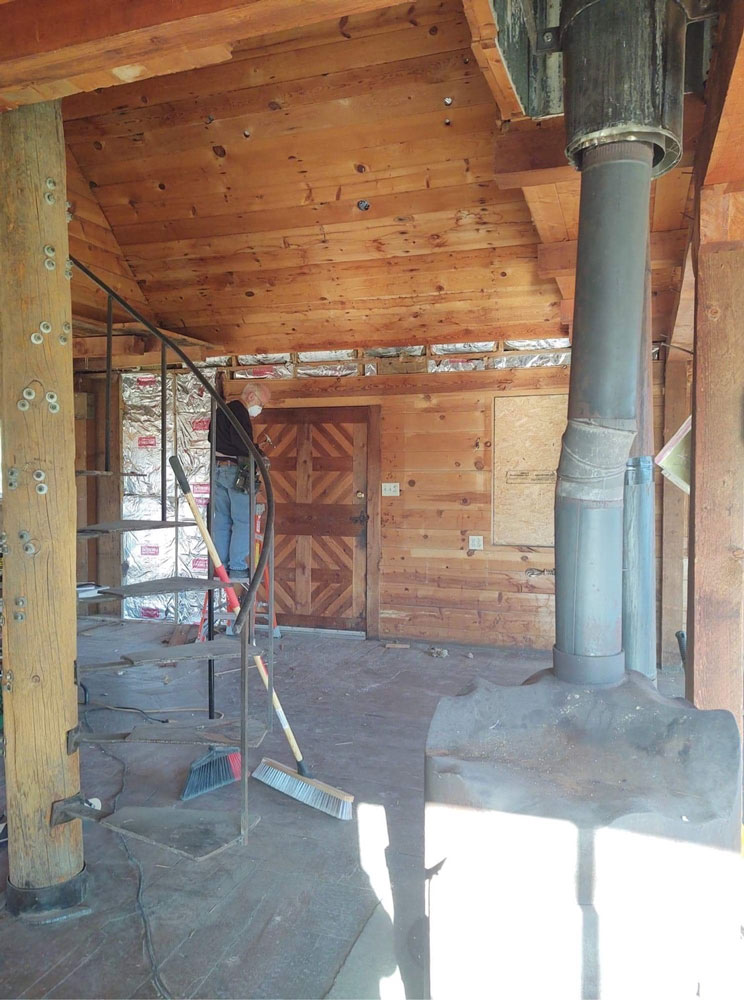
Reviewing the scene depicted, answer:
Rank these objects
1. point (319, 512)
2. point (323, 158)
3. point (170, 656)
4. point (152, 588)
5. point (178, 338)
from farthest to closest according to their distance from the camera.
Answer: point (319, 512), point (178, 338), point (323, 158), point (152, 588), point (170, 656)

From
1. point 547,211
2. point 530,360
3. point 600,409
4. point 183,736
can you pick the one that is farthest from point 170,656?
point 530,360

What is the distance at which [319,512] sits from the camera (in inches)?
232

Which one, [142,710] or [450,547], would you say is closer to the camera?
[142,710]

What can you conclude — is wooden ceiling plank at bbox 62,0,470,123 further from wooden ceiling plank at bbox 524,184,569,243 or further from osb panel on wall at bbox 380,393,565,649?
osb panel on wall at bbox 380,393,565,649

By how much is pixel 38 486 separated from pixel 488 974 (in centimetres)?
175

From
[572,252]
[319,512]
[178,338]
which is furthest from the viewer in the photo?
[319,512]

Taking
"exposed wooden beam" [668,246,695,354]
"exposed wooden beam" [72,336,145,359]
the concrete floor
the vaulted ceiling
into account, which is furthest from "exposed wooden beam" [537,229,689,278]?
"exposed wooden beam" [72,336,145,359]

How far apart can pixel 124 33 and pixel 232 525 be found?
4.28 meters

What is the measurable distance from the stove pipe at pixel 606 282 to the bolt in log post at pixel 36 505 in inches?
59.4

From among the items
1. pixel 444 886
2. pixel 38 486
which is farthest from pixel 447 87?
pixel 444 886

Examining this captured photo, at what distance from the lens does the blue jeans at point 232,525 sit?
5672 millimetres

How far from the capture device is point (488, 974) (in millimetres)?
1459

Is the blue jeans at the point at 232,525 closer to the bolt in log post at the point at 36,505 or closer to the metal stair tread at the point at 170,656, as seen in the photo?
the metal stair tread at the point at 170,656

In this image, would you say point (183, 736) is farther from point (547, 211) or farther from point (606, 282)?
point (547, 211)
